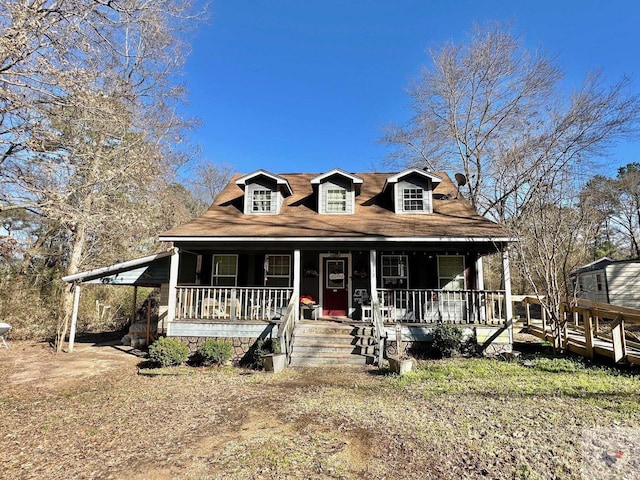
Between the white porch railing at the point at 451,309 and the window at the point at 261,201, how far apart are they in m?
5.44

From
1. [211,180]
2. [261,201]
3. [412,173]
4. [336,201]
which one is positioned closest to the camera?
[412,173]

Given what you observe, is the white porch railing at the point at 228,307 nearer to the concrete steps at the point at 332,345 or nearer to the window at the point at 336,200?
the concrete steps at the point at 332,345

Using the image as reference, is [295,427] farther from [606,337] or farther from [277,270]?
[606,337]

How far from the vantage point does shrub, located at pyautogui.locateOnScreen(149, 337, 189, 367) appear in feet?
27.6

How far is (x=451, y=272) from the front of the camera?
1137cm

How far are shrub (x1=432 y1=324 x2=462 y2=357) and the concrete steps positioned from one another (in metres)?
1.67

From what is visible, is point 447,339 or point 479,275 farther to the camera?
point 479,275

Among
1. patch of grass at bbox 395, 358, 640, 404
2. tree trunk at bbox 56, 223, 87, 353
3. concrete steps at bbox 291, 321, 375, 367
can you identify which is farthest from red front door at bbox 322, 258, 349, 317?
tree trunk at bbox 56, 223, 87, 353

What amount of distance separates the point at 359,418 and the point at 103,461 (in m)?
3.26

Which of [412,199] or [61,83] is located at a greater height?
[61,83]

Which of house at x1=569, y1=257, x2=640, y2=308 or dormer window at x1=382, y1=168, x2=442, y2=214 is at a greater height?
dormer window at x1=382, y1=168, x2=442, y2=214

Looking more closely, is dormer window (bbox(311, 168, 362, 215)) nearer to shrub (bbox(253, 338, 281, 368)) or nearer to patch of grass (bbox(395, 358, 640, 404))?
shrub (bbox(253, 338, 281, 368))

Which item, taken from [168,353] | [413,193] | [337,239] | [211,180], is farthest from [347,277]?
[211,180]

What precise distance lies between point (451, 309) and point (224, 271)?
295 inches
